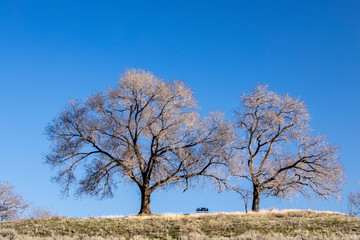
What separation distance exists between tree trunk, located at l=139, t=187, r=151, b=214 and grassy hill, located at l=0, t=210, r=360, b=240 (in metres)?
4.21

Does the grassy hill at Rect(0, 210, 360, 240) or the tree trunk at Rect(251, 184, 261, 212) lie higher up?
the tree trunk at Rect(251, 184, 261, 212)

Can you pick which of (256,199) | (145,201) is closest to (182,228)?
(145,201)

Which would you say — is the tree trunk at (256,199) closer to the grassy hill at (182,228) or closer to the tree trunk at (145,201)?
the grassy hill at (182,228)

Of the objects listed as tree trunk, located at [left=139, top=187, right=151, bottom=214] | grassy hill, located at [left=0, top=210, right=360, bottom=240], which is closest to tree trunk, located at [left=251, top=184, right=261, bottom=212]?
grassy hill, located at [left=0, top=210, right=360, bottom=240]

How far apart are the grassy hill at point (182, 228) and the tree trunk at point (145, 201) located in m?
4.21

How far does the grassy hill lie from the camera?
69.0 feet

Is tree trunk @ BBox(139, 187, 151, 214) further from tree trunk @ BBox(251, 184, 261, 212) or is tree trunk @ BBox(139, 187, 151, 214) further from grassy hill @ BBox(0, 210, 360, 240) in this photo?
tree trunk @ BBox(251, 184, 261, 212)

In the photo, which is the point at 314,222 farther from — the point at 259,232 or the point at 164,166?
the point at 164,166

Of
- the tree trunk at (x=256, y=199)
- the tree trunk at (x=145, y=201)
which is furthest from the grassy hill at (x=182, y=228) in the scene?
the tree trunk at (x=256, y=199)

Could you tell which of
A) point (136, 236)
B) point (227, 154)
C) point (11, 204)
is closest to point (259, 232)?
point (136, 236)

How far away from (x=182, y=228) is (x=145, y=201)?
29.9 feet

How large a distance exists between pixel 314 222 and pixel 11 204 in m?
34.5

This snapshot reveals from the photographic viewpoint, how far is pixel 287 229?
2222 centimetres

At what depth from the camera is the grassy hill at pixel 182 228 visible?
828 inches
